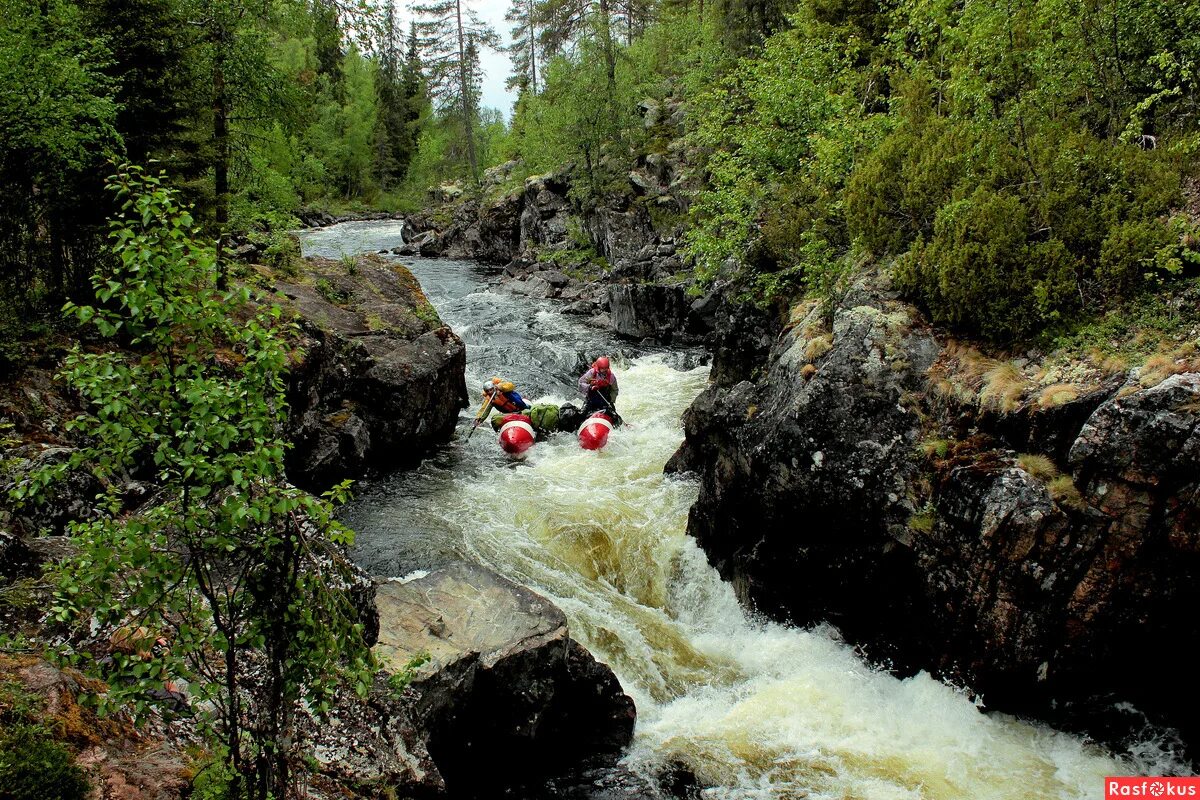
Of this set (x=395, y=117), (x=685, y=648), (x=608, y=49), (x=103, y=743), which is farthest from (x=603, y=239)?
(x=395, y=117)

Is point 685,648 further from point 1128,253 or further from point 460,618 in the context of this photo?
point 1128,253

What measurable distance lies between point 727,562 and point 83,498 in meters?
8.01

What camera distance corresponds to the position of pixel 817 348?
991 cm

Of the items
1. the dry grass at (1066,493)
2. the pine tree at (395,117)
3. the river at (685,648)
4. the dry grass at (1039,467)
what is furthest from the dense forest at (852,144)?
the pine tree at (395,117)

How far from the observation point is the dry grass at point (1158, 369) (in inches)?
249

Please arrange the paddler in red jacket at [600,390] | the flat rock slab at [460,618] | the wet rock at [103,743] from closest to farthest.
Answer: the wet rock at [103,743] < the flat rock slab at [460,618] < the paddler in red jacket at [600,390]

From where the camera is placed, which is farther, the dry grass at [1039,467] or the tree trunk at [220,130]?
the tree trunk at [220,130]

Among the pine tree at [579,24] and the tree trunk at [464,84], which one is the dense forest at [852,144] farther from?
the tree trunk at [464,84]

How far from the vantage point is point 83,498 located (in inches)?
259

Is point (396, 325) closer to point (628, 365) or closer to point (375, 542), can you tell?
point (375, 542)

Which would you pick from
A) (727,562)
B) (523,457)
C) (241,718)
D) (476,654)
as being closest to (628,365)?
(523,457)

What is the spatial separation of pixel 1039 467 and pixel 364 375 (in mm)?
11390

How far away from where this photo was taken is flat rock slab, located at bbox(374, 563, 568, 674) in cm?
684

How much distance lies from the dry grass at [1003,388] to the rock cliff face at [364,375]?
10.3m
